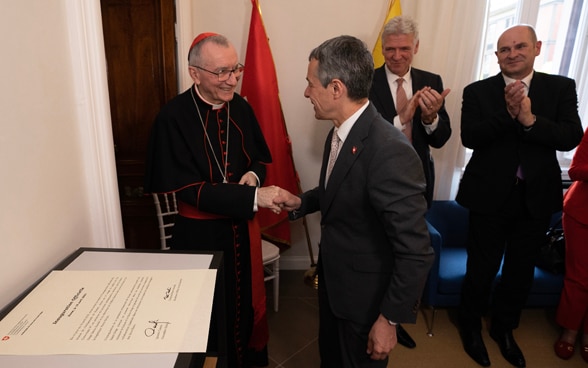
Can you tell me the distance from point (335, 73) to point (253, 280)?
1161 millimetres

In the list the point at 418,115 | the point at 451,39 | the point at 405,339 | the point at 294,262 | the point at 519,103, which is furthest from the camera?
the point at 294,262

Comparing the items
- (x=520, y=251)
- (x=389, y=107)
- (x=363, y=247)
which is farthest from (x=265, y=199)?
(x=520, y=251)

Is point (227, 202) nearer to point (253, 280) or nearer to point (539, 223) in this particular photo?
point (253, 280)

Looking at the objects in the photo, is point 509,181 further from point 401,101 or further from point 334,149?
point 334,149

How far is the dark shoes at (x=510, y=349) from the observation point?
2.24 m

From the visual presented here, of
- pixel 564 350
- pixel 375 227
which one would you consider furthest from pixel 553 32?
pixel 375 227

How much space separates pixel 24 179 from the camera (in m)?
1.05

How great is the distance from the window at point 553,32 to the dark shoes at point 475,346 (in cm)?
178

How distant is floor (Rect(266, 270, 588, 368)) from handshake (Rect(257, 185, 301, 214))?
1.15 m

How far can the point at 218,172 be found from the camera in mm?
1740

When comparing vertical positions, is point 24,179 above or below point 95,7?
below

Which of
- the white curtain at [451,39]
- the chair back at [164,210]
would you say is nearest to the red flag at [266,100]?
the chair back at [164,210]

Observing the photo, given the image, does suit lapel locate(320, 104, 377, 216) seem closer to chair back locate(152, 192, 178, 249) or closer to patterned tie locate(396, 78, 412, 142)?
patterned tie locate(396, 78, 412, 142)

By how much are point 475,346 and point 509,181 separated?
102 cm
